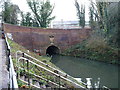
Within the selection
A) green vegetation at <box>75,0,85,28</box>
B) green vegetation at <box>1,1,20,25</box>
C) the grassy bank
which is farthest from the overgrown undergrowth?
green vegetation at <box>1,1,20,25</box>

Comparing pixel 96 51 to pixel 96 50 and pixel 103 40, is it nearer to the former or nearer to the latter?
pixel 96 50

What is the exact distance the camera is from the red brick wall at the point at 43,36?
64.3 ft

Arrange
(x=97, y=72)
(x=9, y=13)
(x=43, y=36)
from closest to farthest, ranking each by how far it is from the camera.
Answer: (x=97, y=72) → (x=43, y=36) → (x=9, y=13)

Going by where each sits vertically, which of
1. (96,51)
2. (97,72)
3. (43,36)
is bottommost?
(97,72)

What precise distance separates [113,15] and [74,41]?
8974 millimetres

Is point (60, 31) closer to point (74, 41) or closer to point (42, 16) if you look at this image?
point (74, 41)

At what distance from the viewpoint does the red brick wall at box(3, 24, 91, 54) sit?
19.6m

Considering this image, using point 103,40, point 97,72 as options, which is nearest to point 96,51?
point 103,40

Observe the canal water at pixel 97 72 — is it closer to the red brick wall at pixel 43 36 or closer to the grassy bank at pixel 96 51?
the grassy bank at pixel 96 51

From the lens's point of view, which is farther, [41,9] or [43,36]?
[41,9]

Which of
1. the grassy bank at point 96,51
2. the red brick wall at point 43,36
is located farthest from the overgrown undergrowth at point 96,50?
the red brick wall at point 43,36

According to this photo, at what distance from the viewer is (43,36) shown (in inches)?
834

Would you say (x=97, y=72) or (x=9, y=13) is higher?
(x=9, y=13)

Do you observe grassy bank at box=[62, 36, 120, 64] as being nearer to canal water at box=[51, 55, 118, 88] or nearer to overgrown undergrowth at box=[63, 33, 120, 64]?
overgrown undergrowth at box=[63, 33, 120, 64]
